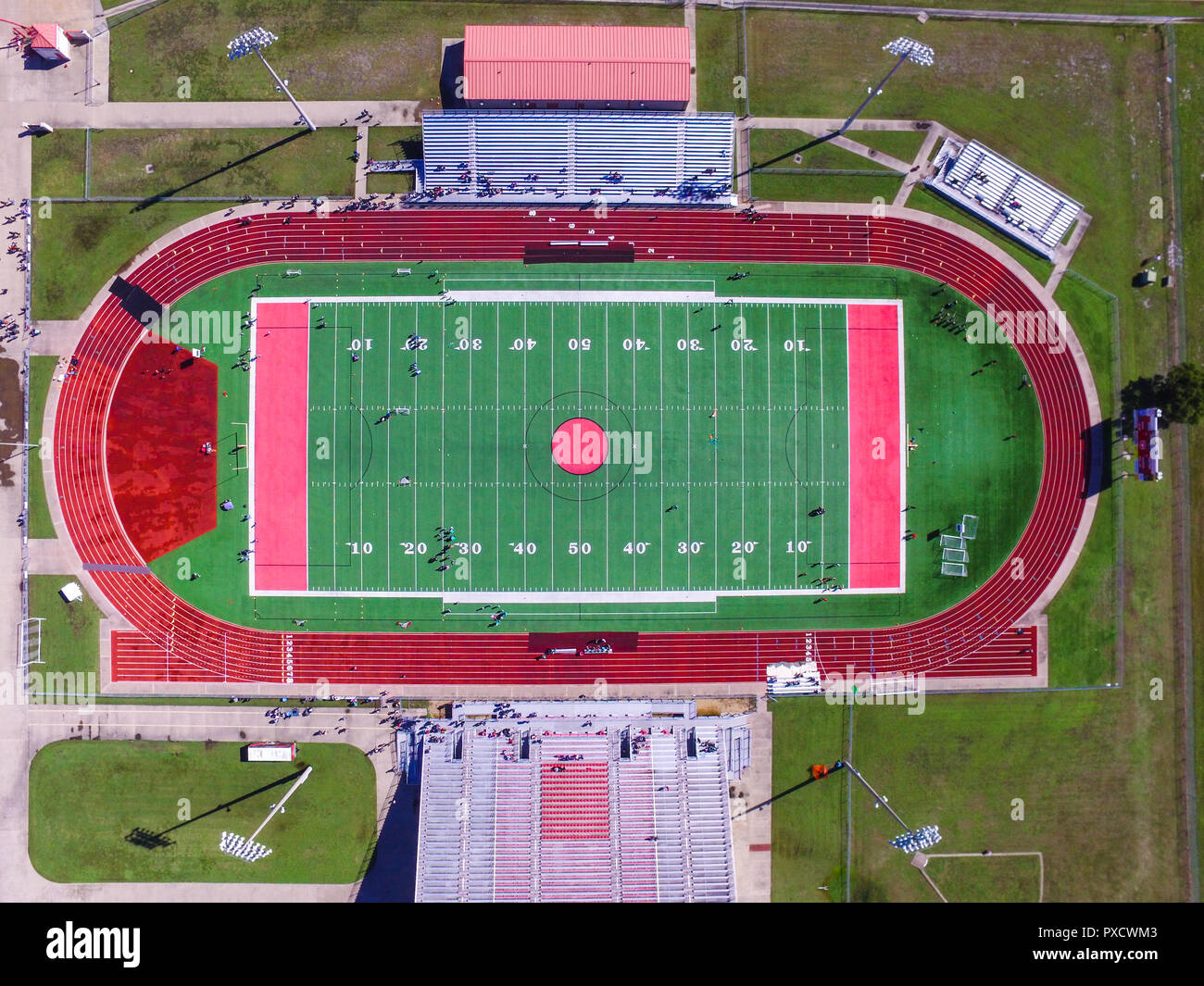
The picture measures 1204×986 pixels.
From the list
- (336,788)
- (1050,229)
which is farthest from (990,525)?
(336,788)

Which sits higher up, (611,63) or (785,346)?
(611,63)

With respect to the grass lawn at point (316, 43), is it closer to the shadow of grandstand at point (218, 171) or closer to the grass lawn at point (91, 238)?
the shadow of grandstand at point (218, 171)

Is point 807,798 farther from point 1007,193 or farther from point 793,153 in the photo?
point 793,153

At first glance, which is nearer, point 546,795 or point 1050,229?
point 546,795

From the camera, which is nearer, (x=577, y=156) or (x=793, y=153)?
(x=577, y=156)

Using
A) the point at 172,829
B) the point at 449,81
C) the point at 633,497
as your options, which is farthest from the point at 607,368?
the point at 172,829

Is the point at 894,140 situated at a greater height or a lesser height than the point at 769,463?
greater

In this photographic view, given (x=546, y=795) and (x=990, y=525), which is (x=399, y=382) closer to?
(x=546, y=795)
